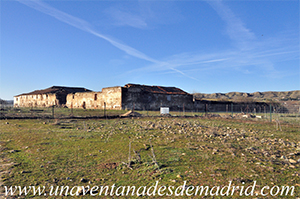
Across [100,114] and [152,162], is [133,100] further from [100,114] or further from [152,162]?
[152,162]

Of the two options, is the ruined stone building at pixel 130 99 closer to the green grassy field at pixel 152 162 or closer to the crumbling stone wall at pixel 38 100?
the crumbling stone wall at pixel 38 100

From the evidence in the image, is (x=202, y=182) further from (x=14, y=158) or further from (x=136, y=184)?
(x=14, y=158)

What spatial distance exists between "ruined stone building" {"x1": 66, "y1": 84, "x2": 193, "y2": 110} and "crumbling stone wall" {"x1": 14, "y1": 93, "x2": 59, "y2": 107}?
Result: 4.09 meters

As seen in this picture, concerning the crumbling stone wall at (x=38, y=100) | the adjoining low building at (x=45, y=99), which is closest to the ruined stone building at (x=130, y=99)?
the adjoining low building at (x=45, y=99)

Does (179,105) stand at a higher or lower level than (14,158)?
higher

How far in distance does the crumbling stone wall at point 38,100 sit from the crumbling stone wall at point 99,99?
162 inches

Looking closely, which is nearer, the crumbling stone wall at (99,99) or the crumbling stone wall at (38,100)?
the crumbling stone wall at (99,99)

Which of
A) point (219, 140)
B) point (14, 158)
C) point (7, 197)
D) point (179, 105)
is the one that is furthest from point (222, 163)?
point (179, 105)

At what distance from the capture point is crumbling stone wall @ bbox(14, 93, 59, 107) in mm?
42278

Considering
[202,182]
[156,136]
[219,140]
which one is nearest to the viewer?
[202,182]

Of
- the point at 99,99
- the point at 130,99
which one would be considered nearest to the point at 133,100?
the point at 130,99

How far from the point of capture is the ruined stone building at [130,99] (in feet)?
104

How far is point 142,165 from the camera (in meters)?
6.12

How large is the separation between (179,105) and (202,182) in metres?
33.4
